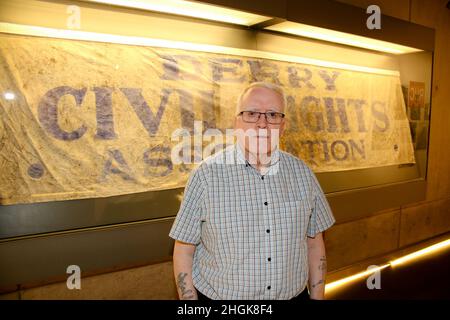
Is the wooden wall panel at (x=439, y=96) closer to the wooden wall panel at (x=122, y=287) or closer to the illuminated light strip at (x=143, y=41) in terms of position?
the illuminated light strip at (x=143, y=41)

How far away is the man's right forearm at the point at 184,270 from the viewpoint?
164 cm

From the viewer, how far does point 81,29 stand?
7.28 feet

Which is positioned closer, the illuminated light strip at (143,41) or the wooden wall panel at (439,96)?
the illuminated light strip at (143,41)

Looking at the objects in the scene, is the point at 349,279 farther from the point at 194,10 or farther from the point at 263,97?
the point at 194,10

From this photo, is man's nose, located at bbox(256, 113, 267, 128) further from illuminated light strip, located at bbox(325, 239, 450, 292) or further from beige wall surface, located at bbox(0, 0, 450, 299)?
illuminated light strip, located at bbox(325, 239, 450, 292)

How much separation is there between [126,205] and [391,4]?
3.80 meters

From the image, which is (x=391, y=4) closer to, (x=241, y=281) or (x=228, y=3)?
(x=228, y=3)

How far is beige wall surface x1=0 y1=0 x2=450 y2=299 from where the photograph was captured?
8.17 ft

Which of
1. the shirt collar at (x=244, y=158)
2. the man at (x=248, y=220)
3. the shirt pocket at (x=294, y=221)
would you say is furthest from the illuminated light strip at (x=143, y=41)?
the shirt pocket at (x=294, y=221)

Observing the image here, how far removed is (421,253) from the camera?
4.71 meters

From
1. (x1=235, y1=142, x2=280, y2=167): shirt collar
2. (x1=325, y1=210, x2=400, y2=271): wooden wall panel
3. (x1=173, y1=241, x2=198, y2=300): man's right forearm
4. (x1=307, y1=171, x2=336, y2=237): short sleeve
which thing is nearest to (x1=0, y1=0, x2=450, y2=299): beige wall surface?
(x1=325, y1=210, x2=400, y2=271): wooden wall panel

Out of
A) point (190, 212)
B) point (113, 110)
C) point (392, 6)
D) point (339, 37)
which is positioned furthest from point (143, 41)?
point (392, 6)

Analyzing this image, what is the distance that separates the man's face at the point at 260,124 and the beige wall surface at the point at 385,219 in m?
1.25

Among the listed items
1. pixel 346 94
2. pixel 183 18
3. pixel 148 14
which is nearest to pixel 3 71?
pixel 148 14
